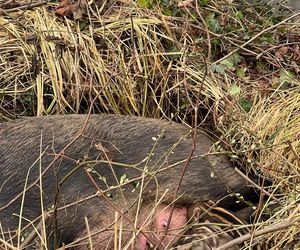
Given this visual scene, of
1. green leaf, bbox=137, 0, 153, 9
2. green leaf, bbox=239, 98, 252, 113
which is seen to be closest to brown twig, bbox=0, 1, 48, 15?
green leaf, bbox=137, 0, 153, 9

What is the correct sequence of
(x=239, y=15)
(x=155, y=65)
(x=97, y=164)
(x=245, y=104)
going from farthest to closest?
1. (x=239, y=15)
2. (x=155, y=65)
3. (x=245, y=104)
4. (x=97, y=164)

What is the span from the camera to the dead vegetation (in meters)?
5.27

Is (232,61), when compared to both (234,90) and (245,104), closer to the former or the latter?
(234,90)

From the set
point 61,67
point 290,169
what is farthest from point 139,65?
point 290,169

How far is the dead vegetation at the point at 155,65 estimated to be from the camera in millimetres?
5266

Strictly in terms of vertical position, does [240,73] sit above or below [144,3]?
below

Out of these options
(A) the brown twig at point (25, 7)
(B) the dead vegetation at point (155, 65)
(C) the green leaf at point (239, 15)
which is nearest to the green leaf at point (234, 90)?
(B) the dead vegetation at point (155, 65)

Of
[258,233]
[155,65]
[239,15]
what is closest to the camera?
[258,233]

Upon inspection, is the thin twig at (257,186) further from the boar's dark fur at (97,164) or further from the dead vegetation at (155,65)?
the dead vegetation at (155,65)

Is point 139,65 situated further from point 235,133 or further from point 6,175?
point 6,175

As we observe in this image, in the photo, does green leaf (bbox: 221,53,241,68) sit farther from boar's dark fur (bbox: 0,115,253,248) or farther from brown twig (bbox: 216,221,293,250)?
brown twig (bbox: 216,221,293,250)

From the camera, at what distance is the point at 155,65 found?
5.51 metres

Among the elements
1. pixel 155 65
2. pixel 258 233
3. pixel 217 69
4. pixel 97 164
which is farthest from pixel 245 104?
pixel 258 233

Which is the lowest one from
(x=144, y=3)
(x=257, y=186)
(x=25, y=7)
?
(x=257, y=186)
